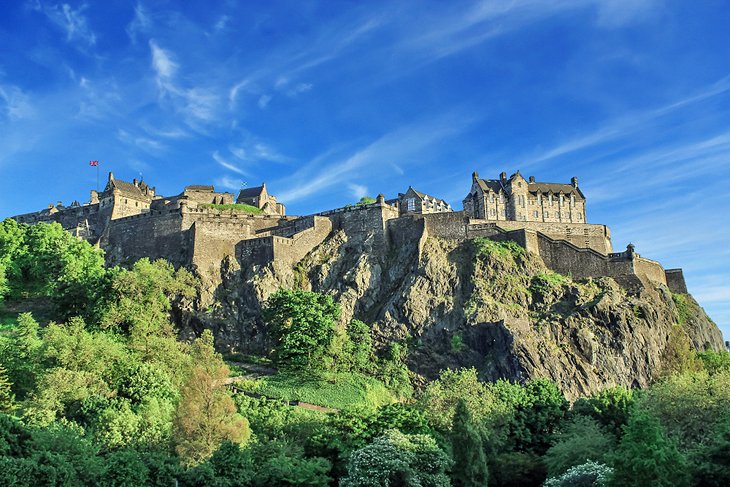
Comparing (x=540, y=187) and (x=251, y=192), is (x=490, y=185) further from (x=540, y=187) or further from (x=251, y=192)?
(x=251, y=192)

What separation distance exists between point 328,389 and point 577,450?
2382cm

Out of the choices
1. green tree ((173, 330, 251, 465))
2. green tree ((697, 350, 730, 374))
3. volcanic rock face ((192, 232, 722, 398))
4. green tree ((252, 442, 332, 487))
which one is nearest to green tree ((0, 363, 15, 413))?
green tree ((173, 330, 251, 465))

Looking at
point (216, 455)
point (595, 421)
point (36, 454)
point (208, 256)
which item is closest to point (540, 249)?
point (595, 421)

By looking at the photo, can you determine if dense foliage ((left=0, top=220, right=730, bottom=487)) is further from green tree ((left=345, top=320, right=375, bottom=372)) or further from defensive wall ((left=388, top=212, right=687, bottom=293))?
defensive wall ((left=388, top=212, right=687, bottom=293))

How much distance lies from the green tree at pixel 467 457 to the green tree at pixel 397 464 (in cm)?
90

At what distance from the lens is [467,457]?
46.8 meters

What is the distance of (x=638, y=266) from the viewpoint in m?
79.9

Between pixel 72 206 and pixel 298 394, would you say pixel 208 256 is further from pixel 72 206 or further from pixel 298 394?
pixel 72 206

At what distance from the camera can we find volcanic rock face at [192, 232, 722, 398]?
2753 inches

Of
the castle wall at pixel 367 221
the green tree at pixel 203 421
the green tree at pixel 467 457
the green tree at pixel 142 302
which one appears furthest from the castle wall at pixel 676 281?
the green tree at pixel 203 421

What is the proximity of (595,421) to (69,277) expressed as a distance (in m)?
49.7

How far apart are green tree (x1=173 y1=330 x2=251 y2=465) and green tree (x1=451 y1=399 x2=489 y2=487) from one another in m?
13.6

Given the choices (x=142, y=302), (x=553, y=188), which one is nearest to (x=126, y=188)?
(x=142, y=302)

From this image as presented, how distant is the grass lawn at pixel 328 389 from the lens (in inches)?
2483
